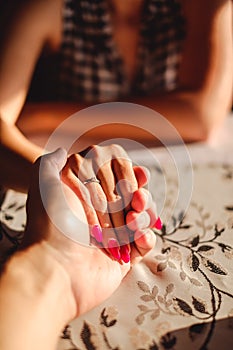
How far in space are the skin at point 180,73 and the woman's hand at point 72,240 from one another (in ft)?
1.14

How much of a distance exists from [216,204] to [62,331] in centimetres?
37

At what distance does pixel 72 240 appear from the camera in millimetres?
603

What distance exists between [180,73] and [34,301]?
78 centimetres

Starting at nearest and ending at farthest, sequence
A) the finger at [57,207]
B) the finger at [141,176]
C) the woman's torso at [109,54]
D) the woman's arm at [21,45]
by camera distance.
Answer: the finger at [57,207], the finger at [141,176], the woman's arm at [21,45], the woman's torso at [109,54]

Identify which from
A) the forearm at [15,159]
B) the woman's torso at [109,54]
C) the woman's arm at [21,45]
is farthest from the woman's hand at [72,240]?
the woman's torso at [109,54]

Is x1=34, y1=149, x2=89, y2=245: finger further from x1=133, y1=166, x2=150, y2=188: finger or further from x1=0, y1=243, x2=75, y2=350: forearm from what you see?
x1=133, y1=166, x2=150, y2=188: finger

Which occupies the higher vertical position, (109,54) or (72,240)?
(109,54)

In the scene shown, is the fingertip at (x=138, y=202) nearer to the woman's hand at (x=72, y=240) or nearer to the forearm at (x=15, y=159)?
the woman's hand at (x=72, y=240)

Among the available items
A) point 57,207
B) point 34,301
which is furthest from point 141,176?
point 34,301

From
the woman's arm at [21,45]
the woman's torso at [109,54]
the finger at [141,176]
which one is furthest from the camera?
the woman's torso at [109,54]

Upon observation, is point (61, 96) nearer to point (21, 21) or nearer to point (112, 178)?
point (21, 21)

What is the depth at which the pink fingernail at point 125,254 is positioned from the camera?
2.07 ft

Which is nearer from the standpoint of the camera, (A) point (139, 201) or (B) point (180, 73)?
(A) point (139, 201)

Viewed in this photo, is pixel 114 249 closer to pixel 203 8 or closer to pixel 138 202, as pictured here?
pixel 138 202
